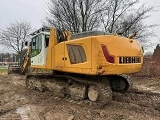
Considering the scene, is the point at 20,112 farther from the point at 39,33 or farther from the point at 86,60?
the point at 39,33

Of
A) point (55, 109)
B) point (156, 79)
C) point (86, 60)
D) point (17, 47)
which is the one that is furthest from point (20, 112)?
point (17, 47)

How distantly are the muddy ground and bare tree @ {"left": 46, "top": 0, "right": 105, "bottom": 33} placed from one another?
1361cm

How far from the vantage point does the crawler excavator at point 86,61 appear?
25.6ft

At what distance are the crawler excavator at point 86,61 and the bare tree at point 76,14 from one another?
1229 centimetres

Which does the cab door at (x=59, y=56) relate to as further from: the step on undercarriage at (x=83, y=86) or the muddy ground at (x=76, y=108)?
the muddy ground at (x=76, y=108)

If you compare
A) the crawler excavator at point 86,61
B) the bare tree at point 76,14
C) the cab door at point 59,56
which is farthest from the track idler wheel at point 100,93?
the bare tree at point 76,14

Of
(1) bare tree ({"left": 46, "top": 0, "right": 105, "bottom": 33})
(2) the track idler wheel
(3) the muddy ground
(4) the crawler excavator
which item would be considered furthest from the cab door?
(1) bare tree ({"left": 46, "top": 0, "right": 105, "bottom": 33})

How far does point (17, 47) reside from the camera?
3556 centimetres

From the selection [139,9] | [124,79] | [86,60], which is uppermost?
[139,9]

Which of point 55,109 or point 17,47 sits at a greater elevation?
point 17,47

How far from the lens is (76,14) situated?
23328 millimetres

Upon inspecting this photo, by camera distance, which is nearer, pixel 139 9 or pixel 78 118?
pixel 78 118

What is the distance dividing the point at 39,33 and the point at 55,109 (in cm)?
366

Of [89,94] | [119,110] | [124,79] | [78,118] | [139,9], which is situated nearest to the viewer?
[78,118]
